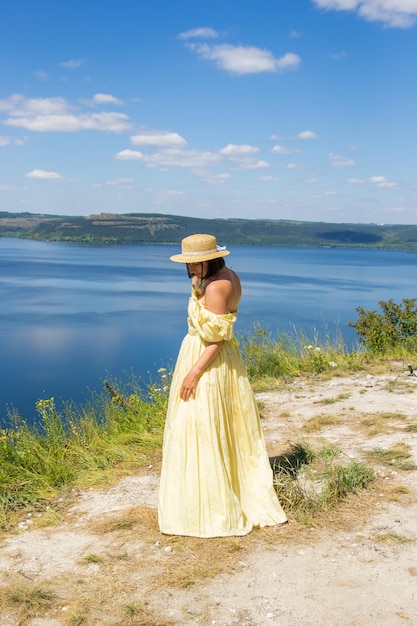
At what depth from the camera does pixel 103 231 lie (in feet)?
393

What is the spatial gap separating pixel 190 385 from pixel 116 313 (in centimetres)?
2905

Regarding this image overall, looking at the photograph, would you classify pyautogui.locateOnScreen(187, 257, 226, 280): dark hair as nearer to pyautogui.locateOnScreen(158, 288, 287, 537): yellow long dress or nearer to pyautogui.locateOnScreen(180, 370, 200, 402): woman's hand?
pyautogui.locateOnScreen(158, 288, 287, 537): yellow long dress

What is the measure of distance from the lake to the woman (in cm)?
493

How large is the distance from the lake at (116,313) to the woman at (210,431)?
4935 millimetres

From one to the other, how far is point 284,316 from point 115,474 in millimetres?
26730

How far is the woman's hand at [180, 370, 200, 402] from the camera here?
11.5ft

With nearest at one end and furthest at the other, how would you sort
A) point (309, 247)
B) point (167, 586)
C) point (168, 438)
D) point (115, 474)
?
point (167, 586) < point (168, 438) < point (115, 474) < point (309, 247)

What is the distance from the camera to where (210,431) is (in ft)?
11.4

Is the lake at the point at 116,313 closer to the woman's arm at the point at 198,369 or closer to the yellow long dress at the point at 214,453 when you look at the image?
the yellow long dress at the point at 214,453

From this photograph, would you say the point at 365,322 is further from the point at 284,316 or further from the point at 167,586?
the point at 284,316

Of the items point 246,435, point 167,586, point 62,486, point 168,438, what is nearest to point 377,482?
point 246,435

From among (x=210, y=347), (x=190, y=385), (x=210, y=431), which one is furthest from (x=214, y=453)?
(x=210, y=347)

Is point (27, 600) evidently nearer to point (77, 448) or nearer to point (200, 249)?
point (200, 249)

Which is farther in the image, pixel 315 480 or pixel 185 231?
pixel 185 231
